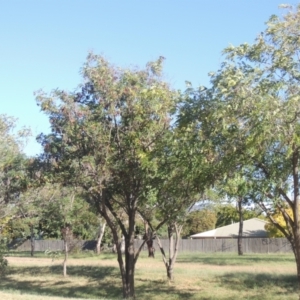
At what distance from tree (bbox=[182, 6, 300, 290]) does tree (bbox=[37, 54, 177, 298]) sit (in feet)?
19.5

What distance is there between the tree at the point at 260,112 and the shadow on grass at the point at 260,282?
13.7 meters

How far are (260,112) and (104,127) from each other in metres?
9.31

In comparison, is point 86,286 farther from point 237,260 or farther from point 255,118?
point 255,118

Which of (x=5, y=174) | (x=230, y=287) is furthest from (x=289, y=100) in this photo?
(x=230, y=287)

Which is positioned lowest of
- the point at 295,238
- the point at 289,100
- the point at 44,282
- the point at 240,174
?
the point at 44,282

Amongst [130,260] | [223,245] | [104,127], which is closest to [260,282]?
[130,260]

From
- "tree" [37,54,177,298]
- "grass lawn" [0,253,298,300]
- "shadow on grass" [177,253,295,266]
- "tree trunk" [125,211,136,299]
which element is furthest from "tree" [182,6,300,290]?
"shadow on grass" [177,253,295,266]

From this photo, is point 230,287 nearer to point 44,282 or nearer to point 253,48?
point 44,282

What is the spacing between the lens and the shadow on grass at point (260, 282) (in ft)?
88.3

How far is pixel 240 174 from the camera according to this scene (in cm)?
1373

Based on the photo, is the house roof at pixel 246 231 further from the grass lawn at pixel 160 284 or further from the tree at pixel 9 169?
the tree at pixel 9 169

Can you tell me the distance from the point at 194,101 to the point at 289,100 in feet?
9.46

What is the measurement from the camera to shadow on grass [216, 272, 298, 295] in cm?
2692

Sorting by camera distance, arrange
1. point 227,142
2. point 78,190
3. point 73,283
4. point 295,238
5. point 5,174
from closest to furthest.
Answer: point 227,142, point 295,238, point 78,190, point 5,174, point 73,283
